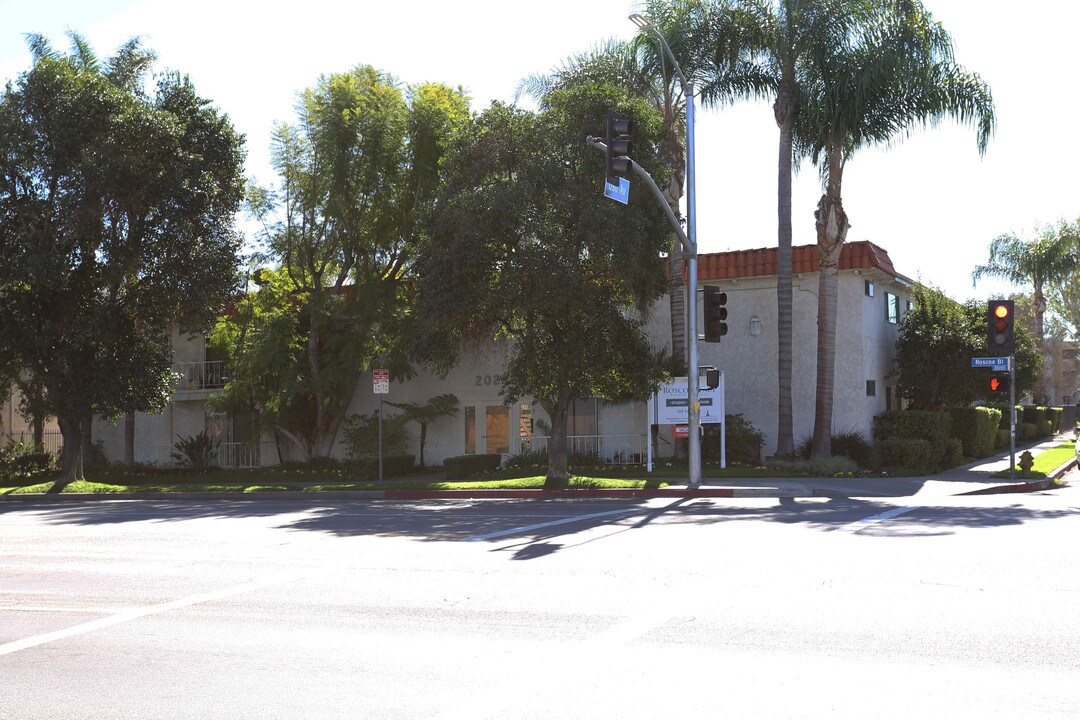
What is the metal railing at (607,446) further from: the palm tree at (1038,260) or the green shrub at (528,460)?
the palm tree at (1038,260)

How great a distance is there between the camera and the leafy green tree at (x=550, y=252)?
2123cm

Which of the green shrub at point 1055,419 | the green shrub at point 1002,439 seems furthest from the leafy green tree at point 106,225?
the green shrub at point 1055,419

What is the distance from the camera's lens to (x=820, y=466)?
939 inches

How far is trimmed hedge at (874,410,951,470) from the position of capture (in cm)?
2653

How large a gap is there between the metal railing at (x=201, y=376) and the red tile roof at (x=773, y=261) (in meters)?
17.8

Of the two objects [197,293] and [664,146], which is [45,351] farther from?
[664,146]

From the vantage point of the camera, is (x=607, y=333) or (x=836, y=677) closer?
(x=836, y=677)

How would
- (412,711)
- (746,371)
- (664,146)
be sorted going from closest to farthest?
(412,711), (664,146), (746,371)

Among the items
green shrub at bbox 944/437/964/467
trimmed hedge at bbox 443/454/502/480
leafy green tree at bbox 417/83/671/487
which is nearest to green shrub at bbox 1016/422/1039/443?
green shrub at bbox 944/437/964/467

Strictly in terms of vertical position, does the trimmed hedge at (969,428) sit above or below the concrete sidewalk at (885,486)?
above

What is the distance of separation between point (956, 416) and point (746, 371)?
7.17 metres

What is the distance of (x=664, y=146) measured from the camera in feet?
89.0

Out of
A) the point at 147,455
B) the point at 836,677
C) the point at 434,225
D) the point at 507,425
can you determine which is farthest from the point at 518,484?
the point at 147,455

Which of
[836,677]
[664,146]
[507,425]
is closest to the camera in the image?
[836,677]
